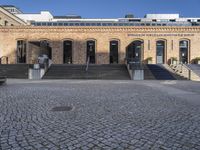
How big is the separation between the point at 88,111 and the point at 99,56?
94.1ft

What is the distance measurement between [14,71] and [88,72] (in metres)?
7.61

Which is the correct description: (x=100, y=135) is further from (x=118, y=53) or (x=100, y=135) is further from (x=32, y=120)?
(x=118, y=53)

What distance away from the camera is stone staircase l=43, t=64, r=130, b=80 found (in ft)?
76.8

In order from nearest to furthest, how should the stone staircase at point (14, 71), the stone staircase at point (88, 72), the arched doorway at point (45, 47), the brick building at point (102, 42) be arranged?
the stone staircase at point (88, 72), the stone staircase at point (14, 71), the brick building at point (102, 42), the arched doorway at point (45, 47)

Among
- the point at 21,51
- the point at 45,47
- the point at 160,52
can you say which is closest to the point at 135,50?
the point at 160,52

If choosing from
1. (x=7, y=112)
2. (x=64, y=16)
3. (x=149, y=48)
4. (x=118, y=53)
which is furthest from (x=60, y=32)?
(x=64, y=16)

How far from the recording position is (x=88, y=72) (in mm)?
24953

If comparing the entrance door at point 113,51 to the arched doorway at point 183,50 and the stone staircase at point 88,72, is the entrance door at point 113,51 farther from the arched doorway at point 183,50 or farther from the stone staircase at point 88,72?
the arched doorway at point 183,50

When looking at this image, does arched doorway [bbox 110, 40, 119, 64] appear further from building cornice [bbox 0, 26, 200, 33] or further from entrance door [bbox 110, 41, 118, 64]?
building cornice [bbox 0, 26, 200, 33]

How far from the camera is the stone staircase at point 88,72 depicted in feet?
76.8

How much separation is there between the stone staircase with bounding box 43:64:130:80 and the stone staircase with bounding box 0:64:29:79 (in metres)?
2.30

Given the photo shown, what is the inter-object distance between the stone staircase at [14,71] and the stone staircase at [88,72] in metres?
2.30

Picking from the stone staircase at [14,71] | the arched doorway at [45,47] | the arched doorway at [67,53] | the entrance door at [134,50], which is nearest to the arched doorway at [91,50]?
the arched doorway at [67,53]

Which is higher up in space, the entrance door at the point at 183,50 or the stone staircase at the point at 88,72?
the entrance door at the point at 183,50
